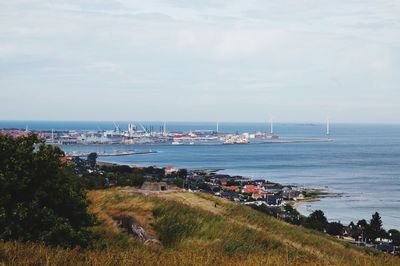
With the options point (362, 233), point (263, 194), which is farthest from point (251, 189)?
point (362, 233)

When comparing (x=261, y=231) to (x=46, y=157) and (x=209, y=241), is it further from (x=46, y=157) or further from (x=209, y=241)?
(x=46, y=157)

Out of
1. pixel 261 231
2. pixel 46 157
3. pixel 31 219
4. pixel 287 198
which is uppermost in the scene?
pixel 46 157

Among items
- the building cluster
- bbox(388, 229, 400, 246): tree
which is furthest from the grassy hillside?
the building cluster

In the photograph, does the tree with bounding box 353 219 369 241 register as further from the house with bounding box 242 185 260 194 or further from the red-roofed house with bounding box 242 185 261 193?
the red-roofed house with bounding box 242 185 261 193

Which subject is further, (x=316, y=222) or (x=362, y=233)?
(x=362, y=233)

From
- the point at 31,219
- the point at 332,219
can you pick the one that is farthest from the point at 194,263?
the point at 332,219

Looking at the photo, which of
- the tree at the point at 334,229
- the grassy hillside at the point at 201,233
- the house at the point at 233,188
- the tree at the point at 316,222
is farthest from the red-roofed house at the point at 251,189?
the grassy hillside at the point at 201,233

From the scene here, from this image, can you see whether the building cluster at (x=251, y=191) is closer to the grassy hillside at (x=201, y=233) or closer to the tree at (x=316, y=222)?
the tree at (x=316, y=222)

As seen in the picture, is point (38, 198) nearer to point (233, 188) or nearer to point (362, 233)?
point (362, 233)
